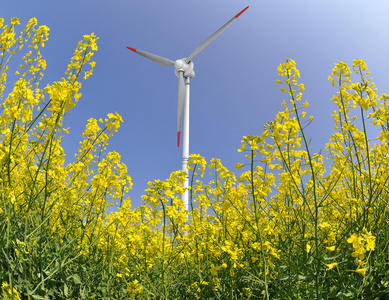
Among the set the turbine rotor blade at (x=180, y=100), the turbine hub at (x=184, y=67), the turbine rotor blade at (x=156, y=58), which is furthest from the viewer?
the turbine hub at (x=184, y=67)

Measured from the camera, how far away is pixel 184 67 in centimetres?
1911

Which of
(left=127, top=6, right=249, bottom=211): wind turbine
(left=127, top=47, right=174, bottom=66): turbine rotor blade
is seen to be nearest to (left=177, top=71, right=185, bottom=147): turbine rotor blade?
(left=127, top=6, right=249, bottom=211): wind turbine

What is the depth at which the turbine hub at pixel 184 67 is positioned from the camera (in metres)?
19.1

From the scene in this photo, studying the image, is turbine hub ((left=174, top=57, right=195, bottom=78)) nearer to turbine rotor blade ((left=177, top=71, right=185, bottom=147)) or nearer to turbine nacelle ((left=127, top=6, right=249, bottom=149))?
turbine nacelle ((left=127, top=6, right=249, bottom=149))

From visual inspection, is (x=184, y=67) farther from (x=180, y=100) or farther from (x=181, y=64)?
(x=180, y=100)

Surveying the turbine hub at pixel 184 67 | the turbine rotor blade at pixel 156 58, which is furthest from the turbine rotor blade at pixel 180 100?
the turbine rotor blade at pixel 156 58

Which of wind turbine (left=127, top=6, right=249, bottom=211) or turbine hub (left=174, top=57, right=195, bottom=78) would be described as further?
turbine hub (left=174, top=57, right=195, bottom=78)

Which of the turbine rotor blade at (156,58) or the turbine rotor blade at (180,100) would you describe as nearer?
the turbine rotor blade at (180,100)

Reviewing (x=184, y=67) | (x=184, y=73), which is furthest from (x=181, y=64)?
(x=184, y=73)

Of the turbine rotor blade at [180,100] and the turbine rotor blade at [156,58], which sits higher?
the turbine rotor blade at [156,58]

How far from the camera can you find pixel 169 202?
12.1 ft

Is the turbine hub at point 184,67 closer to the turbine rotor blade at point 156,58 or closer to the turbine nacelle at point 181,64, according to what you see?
the turbine nacelle at point 181,64

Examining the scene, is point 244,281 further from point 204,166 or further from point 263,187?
point 204,166

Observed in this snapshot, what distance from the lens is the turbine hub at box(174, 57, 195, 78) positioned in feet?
62.5
